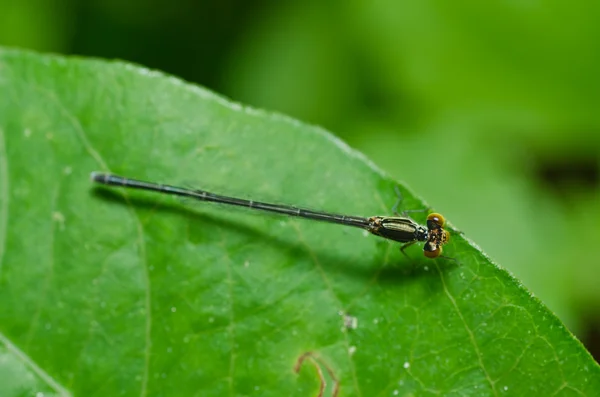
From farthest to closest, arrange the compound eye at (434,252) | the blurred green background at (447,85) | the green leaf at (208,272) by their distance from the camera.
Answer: the blurred green background at (447,85) → the compound eye at (434,252) → the green leaf at (208,272)

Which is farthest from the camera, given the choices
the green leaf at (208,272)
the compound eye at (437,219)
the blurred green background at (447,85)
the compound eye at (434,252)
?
the blurred green background at (447,85)

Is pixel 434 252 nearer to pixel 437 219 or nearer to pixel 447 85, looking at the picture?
pixel 437 219

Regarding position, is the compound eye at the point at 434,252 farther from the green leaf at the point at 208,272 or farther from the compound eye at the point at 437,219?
the compound eye at the point at 437,219

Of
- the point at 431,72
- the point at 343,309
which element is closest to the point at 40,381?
the point at 343,309

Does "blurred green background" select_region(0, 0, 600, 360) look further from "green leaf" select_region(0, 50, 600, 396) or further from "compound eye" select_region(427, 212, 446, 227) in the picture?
"green leaf" select_region(0, 50, 600, 396)

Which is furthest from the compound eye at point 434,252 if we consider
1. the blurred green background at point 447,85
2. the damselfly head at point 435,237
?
the blurred green background at point 447,85

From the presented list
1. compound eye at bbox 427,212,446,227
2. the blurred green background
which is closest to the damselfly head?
compound eye at bbox 427,212,446,227

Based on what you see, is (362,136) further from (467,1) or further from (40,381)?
(40,381)
